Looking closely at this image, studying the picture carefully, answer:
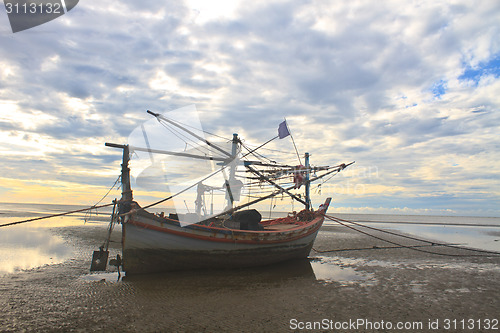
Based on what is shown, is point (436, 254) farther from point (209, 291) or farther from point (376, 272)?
point (209, 291)

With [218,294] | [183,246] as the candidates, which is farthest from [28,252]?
[218,294]

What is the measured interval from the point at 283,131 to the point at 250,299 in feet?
35.2

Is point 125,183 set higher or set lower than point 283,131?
lower

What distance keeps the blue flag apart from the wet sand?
7.67m

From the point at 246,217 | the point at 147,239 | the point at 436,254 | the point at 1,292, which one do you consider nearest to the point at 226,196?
the point at 246,217

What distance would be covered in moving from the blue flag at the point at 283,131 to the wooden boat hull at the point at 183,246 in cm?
642

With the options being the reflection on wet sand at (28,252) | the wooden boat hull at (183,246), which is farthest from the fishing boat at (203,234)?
the reflection on wet sand at (28,252)

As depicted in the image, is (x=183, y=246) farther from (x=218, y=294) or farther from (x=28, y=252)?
(x=28, y=252)

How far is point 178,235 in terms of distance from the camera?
10727 millimetres

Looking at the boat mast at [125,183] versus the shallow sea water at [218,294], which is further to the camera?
the boat mast at [125,183]

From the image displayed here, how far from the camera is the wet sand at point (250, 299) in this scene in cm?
664

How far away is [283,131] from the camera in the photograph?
1697 cm

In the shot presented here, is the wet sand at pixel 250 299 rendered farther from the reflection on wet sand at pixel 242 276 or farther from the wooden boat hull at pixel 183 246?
the wooden boat hull at pixel 183 246

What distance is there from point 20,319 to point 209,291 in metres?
4.88
